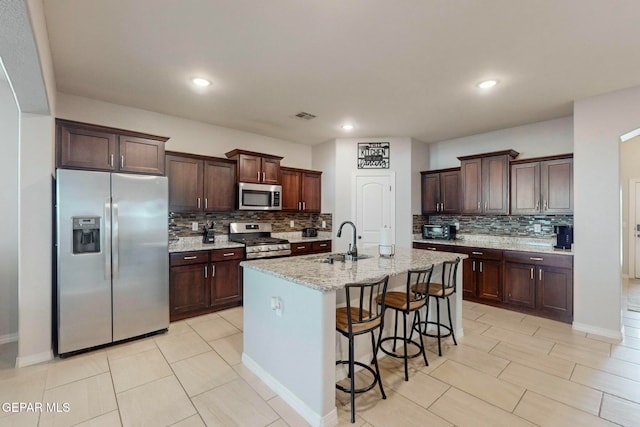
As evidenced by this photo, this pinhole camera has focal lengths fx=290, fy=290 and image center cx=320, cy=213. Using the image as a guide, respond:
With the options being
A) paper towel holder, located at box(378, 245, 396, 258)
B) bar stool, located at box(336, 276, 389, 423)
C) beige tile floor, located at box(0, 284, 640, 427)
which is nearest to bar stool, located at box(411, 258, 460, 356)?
beige tile floor, located at box(0, 284, 640, 427)

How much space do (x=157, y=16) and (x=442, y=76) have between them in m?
2.54

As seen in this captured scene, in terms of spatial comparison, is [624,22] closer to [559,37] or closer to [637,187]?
[559,37]

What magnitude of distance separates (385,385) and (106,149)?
3.52m

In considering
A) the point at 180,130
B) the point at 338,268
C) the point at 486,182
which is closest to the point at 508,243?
the point at 486,182

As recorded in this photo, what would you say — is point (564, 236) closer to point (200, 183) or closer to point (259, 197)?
point (259, 197)

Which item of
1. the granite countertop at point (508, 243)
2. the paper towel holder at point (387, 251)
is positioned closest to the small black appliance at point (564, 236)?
the granite countertop at point (508, 243)

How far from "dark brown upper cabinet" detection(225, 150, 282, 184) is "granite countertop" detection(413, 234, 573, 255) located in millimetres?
2746

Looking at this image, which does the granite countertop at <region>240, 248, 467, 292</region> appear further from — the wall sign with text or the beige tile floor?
the wall sign with text

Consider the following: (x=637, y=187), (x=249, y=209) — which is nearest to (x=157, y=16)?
(x=249, y=209)

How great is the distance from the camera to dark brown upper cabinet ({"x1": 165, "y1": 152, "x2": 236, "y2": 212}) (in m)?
3.95

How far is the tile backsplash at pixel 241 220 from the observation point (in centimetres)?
424

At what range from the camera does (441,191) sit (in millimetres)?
5250

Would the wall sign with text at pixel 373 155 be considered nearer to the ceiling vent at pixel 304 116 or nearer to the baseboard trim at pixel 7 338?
the ceiling vent at pixel 304 116

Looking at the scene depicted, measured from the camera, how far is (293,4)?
76.4 inches
